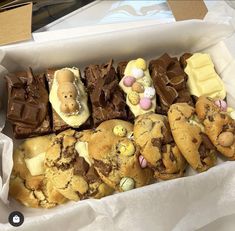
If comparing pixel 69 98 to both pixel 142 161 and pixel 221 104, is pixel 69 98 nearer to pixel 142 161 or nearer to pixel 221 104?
pixel 142 161

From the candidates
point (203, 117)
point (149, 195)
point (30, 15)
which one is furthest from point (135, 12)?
point (149, 195)

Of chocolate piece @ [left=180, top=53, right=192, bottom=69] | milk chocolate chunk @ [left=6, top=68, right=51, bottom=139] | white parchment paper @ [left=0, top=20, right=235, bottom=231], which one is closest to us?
white parchment paper @ [left=0, top=20, right=235, bottom=231]

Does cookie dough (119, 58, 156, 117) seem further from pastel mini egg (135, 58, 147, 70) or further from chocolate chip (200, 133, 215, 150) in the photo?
chocolate chip (200, 133, 215, 150)

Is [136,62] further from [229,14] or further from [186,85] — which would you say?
[229,14]

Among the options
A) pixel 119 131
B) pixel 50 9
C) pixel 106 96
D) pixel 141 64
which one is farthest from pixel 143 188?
pixel 50 9

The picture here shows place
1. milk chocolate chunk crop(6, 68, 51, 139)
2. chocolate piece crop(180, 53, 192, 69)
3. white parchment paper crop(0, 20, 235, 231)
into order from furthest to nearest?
1. chocolate piece crop(180, 53, 192, 69)
2. milk chocolate chunk crop(6, 68, 51, 139)
3. white parchment paper crop(0, 20, 235, 231)

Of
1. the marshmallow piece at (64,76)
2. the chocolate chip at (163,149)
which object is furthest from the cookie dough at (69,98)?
the chocolate chip at (163,149)

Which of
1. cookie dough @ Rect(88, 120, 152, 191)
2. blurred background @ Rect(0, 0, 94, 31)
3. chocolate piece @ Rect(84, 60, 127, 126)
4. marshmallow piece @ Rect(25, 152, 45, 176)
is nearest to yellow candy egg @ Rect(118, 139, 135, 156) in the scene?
cookie dough @ Rect(88, 120, 152, 191)

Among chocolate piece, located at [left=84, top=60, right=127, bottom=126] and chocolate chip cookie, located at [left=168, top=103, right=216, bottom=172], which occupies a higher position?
chocolate piece, located at [left=84, top=60, right=127, bottom=126]
